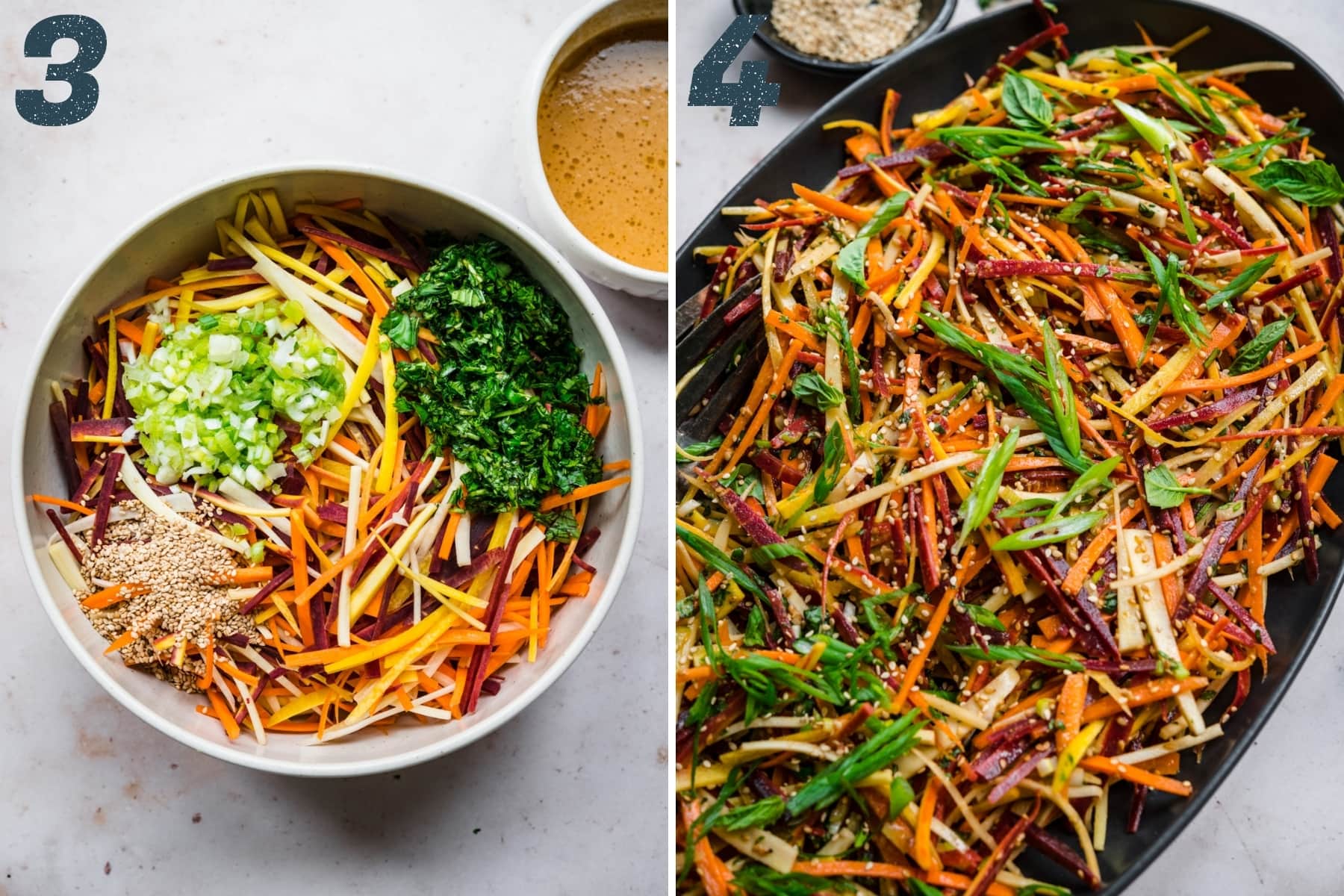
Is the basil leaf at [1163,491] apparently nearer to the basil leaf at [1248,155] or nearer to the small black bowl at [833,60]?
the basil leaf at [1248,155]

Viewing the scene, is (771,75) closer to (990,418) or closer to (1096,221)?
(1096,221)

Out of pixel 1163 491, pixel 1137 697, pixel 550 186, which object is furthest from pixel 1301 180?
pixel 550 186

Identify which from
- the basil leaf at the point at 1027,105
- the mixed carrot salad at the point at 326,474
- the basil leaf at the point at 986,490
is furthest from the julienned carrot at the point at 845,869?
the basil leaf at the point at 1027,105

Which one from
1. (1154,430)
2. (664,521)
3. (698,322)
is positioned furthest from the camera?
(664,521)

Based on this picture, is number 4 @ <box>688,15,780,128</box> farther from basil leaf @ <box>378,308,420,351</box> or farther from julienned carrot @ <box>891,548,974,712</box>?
julienned carrot @ <box>891,548,974,712</box>

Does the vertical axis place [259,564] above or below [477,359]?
below

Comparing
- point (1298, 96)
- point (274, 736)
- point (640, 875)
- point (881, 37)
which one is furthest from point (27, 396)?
point (1298, 96)
